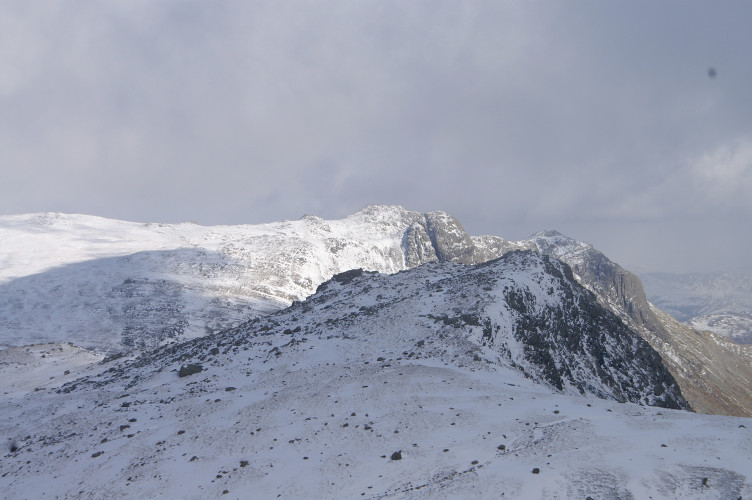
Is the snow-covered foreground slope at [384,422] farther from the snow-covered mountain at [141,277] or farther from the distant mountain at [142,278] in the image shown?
the snow-covered mountain at [141,277]

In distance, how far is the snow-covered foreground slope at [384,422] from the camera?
17.0 metres

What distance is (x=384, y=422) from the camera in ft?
76.9

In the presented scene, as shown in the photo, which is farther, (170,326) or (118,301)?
(118,301)

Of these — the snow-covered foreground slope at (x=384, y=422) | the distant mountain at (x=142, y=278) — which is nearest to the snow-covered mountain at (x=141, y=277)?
the distant mountain at (x=142, y=278)

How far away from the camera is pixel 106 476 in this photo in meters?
20.2

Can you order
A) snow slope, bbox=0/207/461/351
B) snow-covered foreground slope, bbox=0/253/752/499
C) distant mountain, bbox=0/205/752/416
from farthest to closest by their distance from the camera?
1. snow slope, bbox=0/207/461/351
2. distant mountain, bbox=0/205/752/416
3. snow-covered foreground slope, bbox=0/253/752/499

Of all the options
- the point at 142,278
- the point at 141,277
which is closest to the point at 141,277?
the point at 141,277

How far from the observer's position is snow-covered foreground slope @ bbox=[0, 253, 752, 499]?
17.0 metres

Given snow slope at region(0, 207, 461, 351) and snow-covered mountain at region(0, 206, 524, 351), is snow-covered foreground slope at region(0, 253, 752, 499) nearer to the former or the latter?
snow-covered mountain at region(0, 206, 524, 351)

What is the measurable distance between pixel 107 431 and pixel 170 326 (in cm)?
8905

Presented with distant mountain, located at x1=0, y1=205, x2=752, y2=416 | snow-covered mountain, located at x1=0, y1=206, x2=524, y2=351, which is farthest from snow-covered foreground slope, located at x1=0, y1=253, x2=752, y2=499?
snow-covered mountain, located at x1=0, y1=206, x2=524, y2=351

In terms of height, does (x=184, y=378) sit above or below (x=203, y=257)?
below

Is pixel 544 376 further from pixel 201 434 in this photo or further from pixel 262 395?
pixel 201 434

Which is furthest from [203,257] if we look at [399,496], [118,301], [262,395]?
[399,496]
